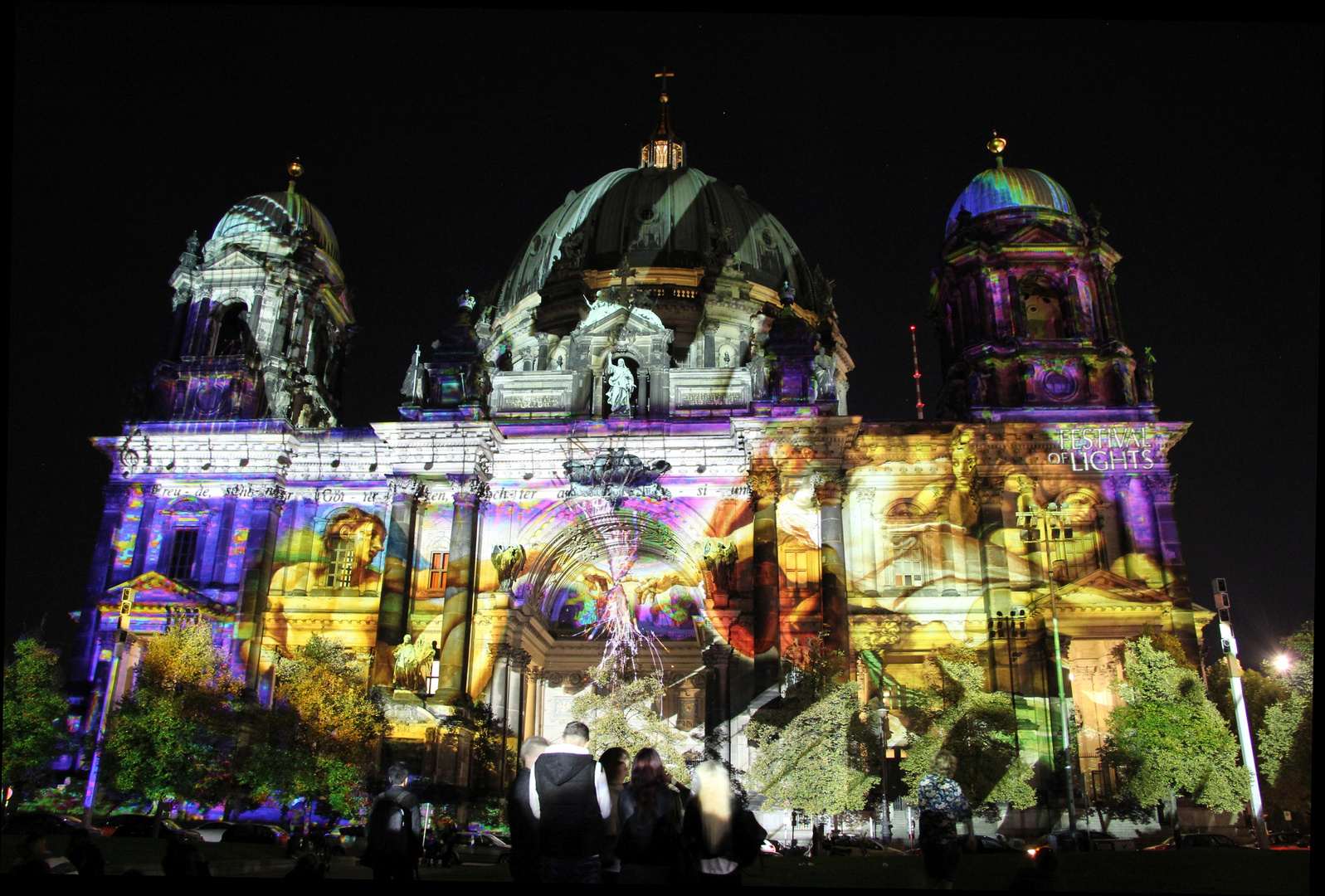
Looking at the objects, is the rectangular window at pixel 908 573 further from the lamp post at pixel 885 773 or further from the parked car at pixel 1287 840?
the parked car at pixel 1287 840

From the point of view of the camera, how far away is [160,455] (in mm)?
40531

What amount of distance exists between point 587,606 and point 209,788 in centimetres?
1544

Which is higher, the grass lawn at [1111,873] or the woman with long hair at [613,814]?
the woman with long hair at [613,814]

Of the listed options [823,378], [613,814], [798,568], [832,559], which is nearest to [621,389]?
[823,378]

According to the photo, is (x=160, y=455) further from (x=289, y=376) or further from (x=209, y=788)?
(x=209, y=788)

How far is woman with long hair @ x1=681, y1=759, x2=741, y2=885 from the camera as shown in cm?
920

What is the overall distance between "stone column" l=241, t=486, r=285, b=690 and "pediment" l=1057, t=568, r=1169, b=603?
27954mm

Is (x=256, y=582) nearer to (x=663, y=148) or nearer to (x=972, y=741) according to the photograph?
(x=972, y=741)

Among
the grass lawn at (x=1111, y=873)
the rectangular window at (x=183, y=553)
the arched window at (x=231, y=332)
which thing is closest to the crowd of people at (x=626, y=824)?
the grass lawn at (x=1111, y=873)

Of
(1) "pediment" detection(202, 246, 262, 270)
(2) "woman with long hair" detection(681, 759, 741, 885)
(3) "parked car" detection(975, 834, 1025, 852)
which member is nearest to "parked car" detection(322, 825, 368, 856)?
(3) "parked car" detection(975, 834, 1025, 852)

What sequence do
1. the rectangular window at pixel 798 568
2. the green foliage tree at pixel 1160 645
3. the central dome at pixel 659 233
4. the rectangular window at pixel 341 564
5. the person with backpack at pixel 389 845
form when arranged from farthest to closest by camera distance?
the central dome at pixel 659 233 < the rectangular window at pixel 341 564 < the rectangular window at pixel 798 568 < the green foliage tree at pixel 1160 645 < the person with backpack at pixel 389 845

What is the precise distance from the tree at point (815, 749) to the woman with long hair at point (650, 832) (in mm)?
18917

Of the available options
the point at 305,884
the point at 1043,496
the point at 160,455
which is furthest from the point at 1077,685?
the point at 160,455

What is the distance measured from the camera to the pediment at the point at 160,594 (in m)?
36.9
